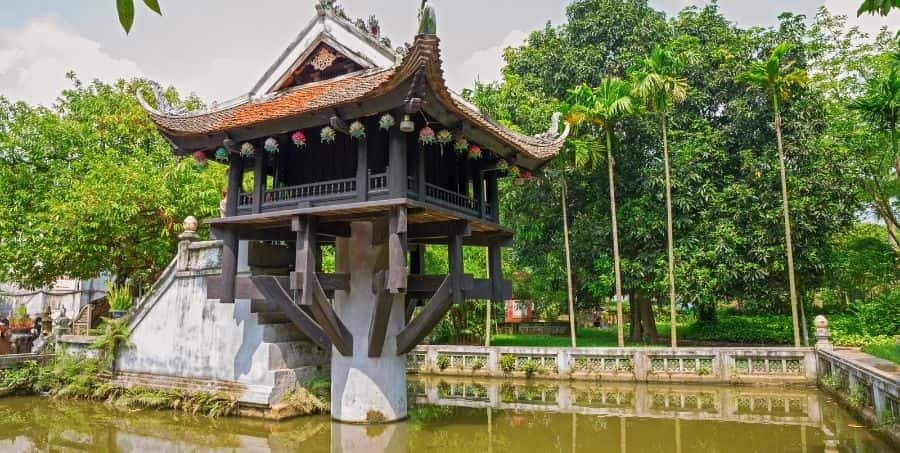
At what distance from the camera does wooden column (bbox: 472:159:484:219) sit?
9312mm

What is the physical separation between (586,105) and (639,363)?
23.8 feet

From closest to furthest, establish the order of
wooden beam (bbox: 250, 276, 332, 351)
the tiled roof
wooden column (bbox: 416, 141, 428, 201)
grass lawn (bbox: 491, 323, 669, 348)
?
1. the tiled roof
2. wooden column (bbox: 416, 141, 428, 201)
3. wooden beam (bbox: 250, 276, 332, 351)
4. grass lawn (bbox: 491, 323, 669, 348)

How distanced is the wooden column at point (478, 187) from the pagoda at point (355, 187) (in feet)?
0.08

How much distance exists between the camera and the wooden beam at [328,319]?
8102 millimetres

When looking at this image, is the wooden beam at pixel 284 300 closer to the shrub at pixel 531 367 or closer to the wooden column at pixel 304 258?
the wooden column at pixel 304 258

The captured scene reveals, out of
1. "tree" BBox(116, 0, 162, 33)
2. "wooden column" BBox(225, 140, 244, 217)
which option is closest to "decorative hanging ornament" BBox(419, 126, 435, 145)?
"wooden column" BBox(225, 140, 244, 217)

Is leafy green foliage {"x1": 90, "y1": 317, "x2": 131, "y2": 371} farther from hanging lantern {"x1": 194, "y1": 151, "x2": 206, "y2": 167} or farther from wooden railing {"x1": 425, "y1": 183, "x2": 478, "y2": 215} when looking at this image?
wooden railing {"x1": 425, "y1": 183, "x2": 478, "y2": 215}

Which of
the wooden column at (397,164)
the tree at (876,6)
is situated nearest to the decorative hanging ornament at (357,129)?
the wooden column at (397,164)

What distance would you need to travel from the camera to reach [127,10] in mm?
1487

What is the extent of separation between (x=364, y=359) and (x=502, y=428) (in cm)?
248

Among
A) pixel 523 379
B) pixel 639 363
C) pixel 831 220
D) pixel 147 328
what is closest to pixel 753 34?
pixel 831 220

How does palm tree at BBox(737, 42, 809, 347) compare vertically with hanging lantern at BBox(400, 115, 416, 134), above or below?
above

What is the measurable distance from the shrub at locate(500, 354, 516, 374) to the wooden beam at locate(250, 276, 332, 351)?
712cm

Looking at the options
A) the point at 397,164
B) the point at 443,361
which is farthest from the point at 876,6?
the point at 443,361
